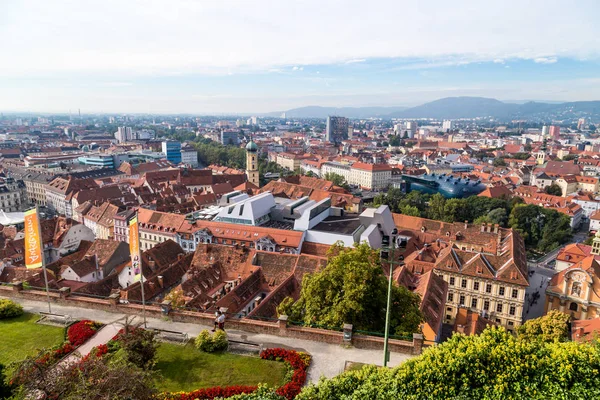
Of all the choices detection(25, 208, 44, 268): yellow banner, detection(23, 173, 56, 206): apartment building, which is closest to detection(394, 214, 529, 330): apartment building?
detection(25, 208, 44, 268): yellow banner

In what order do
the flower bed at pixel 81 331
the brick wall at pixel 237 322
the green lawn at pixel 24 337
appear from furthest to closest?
1. the brick wall at pixel 237 322
2. the flower bed at pixel 81 331
3. the green lawn at pixel 24 337

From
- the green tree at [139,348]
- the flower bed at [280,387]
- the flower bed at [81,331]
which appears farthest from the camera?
the flower bed at [81,331]

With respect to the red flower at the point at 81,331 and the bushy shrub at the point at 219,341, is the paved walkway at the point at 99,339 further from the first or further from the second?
the bushy shrub at the point at 219,341

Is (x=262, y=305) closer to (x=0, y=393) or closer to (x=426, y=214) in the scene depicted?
(x=0, y=393)

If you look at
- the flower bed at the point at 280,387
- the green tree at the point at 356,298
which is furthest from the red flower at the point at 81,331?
the green tree at the point at 356,298

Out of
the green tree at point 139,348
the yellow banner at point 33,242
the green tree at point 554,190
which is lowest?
the green tree at point 554,190

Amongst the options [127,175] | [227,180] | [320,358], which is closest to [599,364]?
[320,358]

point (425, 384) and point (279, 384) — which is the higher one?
point (425, 384)
